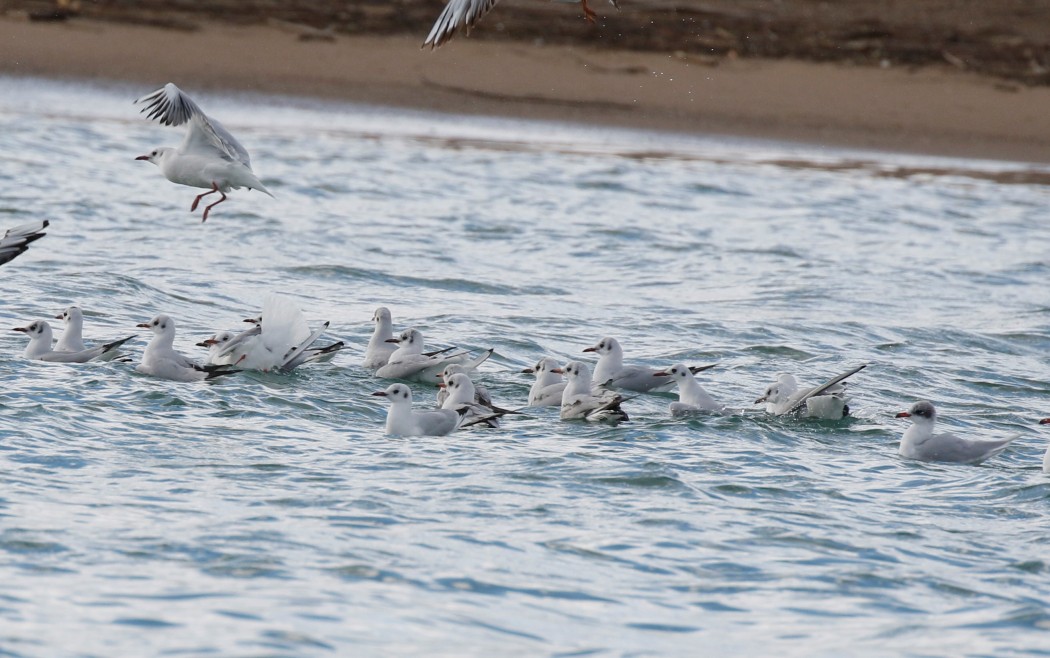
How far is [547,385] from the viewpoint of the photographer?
36.2 ft

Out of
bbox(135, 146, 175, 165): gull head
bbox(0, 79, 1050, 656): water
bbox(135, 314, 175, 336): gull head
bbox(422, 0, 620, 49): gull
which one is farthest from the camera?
bbox(135, 146, 175, 165): gull head

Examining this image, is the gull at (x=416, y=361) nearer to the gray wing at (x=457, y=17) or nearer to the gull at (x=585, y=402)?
the gull at (x=585, y=402)

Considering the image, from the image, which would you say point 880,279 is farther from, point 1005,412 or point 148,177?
point 148,177

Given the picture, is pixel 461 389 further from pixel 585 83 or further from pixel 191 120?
pixel 585 83

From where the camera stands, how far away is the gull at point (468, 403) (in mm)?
10039

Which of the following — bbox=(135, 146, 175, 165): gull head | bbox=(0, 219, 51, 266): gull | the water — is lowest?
the water

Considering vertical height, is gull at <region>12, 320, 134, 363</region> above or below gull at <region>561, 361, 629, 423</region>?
below

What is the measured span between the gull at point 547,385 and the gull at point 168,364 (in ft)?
7.05

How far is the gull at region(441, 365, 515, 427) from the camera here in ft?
32.9

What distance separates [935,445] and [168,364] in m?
5.18

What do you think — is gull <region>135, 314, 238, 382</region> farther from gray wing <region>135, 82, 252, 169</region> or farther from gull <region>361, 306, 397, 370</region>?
gray wing <region>135, 82, 252, 169</region>

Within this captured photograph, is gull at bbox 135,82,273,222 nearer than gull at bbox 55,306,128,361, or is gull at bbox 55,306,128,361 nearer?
gull at bbox 55,306,128,361

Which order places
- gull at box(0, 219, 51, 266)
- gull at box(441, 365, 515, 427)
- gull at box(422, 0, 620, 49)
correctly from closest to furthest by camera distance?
1. gull at box(0, 219, 51, 266)
2. gull at box(441, 365, 515, 427)
3. gull at box(422, 0, 620, 49)

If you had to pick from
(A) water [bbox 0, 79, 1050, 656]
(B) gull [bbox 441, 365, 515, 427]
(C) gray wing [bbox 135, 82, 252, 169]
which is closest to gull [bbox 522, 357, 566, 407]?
(A) water [bbox 0, 79, 1050, 656]
